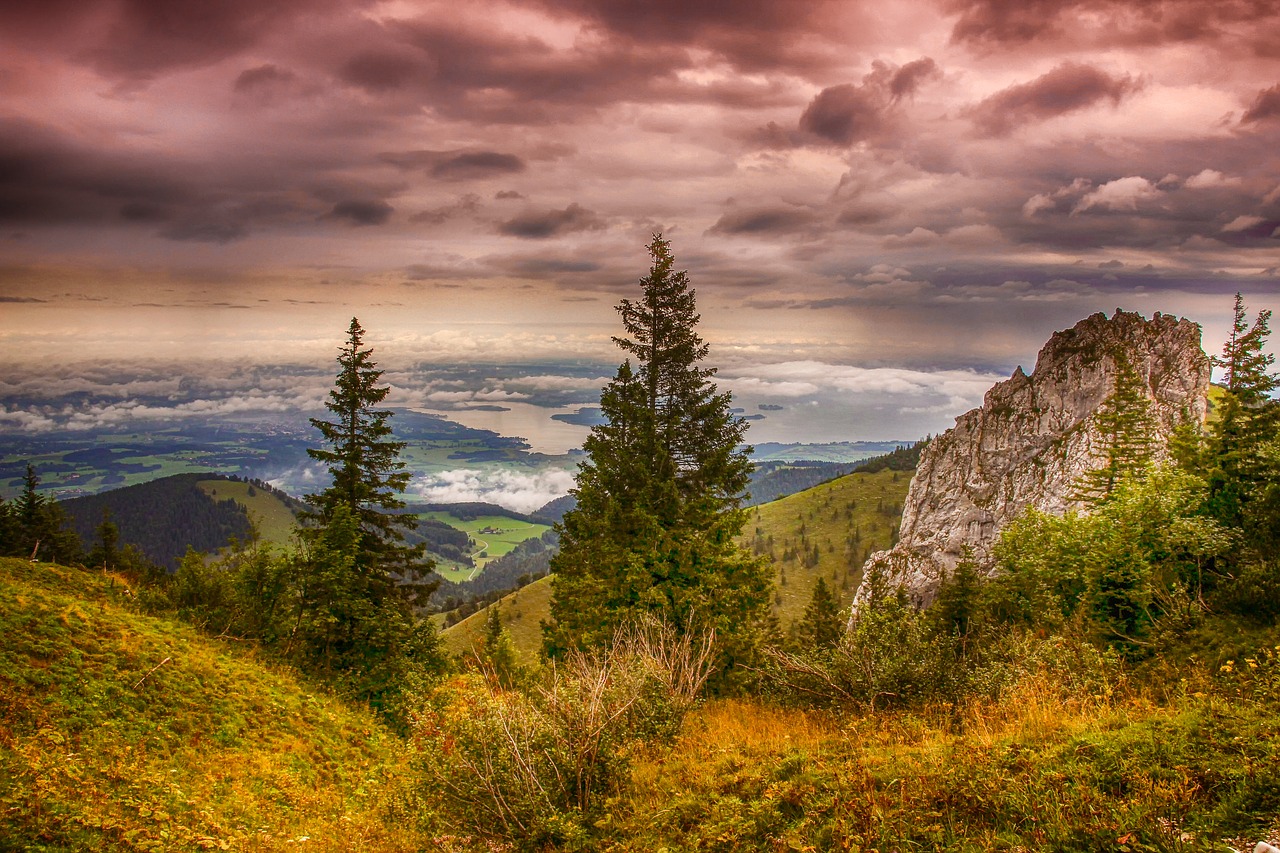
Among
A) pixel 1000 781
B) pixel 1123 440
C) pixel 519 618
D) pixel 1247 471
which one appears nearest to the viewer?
pixel 1000 781

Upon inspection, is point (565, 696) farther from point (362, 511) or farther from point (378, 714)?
point (362, 511)

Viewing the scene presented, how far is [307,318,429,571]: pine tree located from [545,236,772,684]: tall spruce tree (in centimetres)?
840

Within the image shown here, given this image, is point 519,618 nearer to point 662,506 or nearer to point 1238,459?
point 662,506

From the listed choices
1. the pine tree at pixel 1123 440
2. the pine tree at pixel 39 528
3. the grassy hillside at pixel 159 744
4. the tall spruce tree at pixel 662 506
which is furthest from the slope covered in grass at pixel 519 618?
the grassy hillside at pixel 159 744

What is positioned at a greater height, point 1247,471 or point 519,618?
point 1247,471

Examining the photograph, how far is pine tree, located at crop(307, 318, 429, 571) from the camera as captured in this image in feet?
84.7

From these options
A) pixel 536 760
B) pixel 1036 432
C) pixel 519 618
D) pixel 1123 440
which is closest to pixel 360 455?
pixel 536 760

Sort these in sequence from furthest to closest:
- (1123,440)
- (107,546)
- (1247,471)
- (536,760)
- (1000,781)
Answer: (107,546) < (1123,440) < (1247,471) < (536,760) < (1000,781)

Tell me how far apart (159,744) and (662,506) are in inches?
641

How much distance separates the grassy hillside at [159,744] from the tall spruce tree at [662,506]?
8.13m

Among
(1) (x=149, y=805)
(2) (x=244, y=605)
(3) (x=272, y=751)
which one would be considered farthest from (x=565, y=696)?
(2) (x=244, y=605)

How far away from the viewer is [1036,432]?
440 ft

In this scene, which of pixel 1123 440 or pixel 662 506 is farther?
pixel 1123 440

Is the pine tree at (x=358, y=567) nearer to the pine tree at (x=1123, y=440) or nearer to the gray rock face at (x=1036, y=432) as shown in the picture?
the pine tree at (x=1123, y=440)
